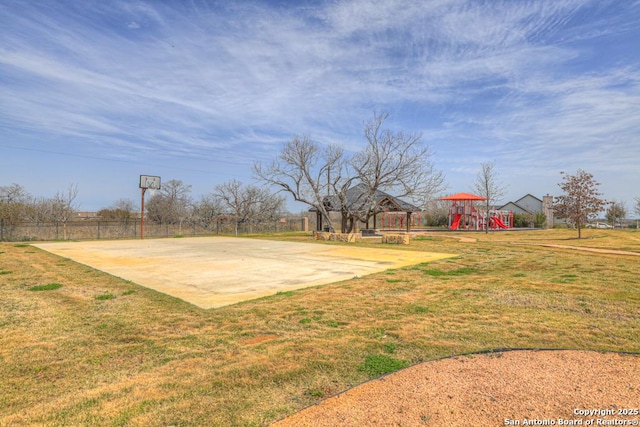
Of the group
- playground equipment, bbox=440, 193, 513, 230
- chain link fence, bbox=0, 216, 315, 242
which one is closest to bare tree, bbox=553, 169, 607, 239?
playground equipment, bbox=440, 193, 513, 230

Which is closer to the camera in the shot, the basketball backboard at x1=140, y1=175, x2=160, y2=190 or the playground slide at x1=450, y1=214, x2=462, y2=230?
the basketball backboard at x1=140, y1=175, x2=160, y2=190

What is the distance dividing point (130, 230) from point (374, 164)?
19683 mm

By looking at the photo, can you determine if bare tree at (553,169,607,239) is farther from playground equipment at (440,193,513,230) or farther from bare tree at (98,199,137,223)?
bare tree at (98,199,137,223)

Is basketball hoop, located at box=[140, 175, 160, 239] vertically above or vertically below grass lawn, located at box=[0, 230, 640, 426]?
above

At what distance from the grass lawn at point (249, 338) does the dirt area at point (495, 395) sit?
0.23m

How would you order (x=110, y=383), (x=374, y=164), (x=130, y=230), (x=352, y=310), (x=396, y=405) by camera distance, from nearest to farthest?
1. (x=396, y=405)
2. (x=110, y=383)
3. (x=352, y=310)
4. (x=374, y=164)
5. (x=130, y=230)

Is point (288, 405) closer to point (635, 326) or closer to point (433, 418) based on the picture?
point (433, 418)

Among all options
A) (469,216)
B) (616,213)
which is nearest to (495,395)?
(469,216)

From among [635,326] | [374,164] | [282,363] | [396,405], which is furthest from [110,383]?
[374,164]

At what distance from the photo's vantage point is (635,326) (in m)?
4.30

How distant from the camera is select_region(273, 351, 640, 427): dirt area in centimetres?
239

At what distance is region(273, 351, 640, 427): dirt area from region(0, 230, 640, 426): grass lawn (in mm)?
227

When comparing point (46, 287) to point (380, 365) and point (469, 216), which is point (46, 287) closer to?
point (380, 365)

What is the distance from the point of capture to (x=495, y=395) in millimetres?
2701
